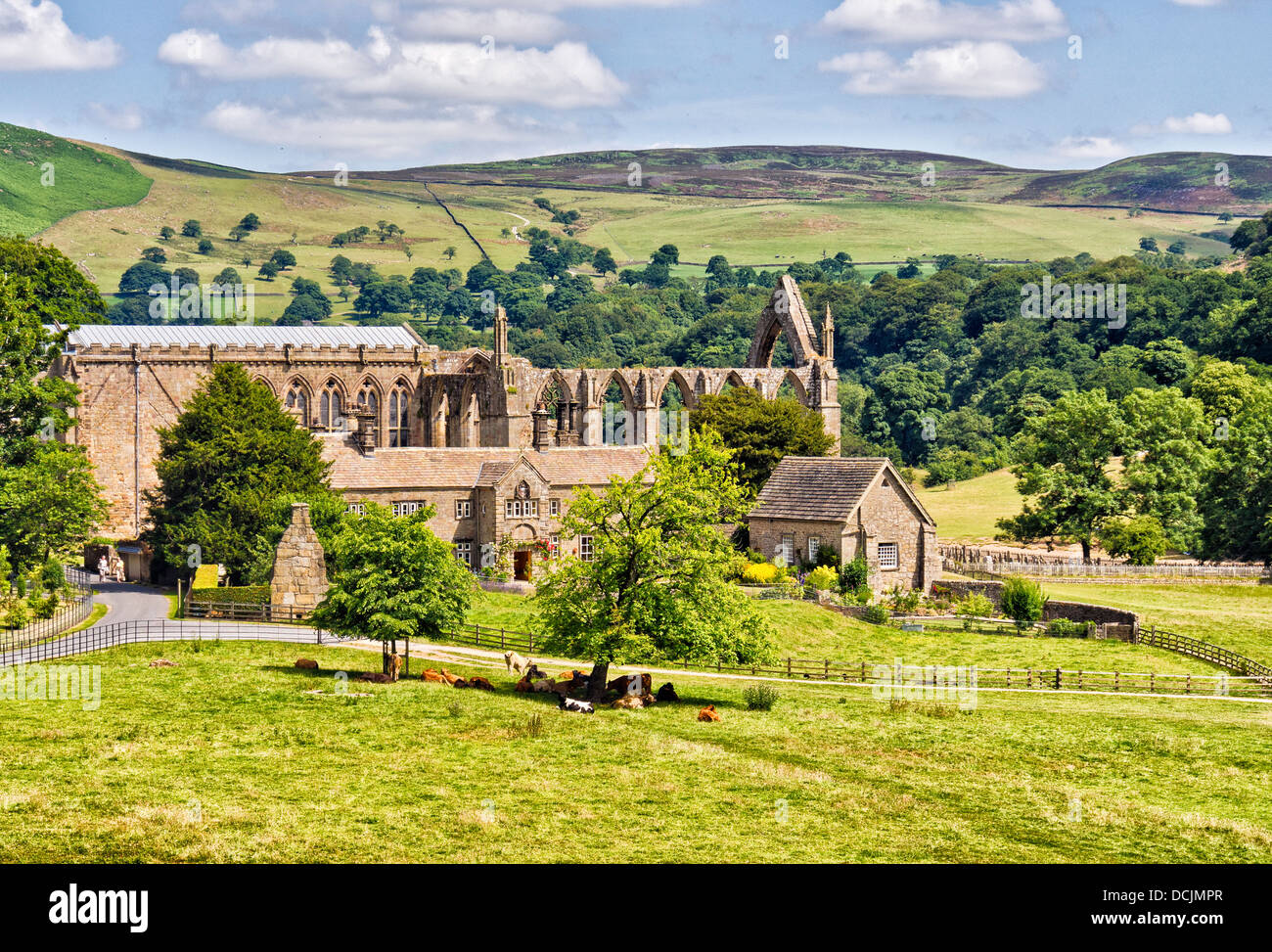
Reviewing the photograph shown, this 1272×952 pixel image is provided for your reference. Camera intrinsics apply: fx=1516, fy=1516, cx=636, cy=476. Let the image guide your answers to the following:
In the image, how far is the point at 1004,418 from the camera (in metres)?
139

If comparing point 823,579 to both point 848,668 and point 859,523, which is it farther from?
point 848,668

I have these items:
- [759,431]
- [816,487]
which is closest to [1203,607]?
[816,487]

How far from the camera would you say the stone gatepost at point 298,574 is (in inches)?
2069

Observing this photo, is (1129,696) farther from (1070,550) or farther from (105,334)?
(105,334)

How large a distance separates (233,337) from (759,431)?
30.7 meters

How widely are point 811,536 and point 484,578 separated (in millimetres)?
13755

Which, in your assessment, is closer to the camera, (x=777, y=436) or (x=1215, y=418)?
(x=777, y=436)

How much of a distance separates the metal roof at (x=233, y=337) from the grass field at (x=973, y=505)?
116 ft

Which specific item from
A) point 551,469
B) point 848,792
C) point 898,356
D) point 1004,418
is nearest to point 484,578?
point 551,469

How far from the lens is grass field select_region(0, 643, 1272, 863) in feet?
85.7

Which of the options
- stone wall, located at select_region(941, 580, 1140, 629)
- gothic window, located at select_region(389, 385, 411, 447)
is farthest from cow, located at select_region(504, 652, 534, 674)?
gothic window, located at select_region(389, 385, 411, 447)

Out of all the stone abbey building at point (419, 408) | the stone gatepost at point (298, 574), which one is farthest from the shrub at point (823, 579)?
the stone gatepost at point (298, 574)

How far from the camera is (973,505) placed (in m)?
110

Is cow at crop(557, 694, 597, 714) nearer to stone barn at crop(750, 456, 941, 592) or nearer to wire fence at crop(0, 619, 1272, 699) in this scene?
wire fence at crop(0, 619, 1272, 699)
